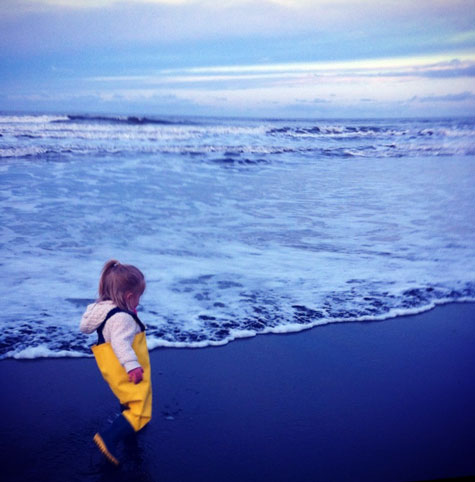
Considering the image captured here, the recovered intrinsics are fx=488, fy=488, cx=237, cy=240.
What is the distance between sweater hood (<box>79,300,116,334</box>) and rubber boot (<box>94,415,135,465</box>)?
31 centimetres

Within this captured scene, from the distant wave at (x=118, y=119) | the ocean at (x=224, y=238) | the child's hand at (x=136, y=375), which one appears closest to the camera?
the child's hand at (x=136, y=375)

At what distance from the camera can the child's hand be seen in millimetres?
1519

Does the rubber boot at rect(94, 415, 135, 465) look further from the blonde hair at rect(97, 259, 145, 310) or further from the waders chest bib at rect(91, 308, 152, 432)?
the blonde hair at rect(97, 259, 145, 310)

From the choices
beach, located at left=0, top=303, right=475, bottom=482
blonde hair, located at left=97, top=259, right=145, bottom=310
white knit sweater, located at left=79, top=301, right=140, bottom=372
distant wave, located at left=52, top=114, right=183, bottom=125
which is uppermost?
distant wave, located at left=52, top=114, right=183, bottom=125

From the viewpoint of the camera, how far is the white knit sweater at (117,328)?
5.03 feet

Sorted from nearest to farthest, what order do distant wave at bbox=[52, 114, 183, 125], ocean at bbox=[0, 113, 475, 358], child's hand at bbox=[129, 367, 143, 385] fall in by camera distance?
1. child's hand at bbox=[129, 367, 143, 385]
2. ocean at bbox=[0, 113, 475, 358]
3. distant wave at bbox=[52, 114, 183, 125]

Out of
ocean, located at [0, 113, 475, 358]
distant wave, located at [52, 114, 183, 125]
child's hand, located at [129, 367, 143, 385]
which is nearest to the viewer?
child's hand, located at [129, 367, 143, 385]

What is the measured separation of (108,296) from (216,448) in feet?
2.09

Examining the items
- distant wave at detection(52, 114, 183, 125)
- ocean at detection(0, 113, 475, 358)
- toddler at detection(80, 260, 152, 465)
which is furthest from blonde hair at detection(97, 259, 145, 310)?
distant wave at detection(52, 114, 183, 125)

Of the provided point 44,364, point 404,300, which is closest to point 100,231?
point 44,364

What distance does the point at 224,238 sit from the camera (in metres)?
4.38

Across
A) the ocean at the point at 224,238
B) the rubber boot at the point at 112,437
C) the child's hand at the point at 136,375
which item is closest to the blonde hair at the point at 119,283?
the child's hand at the point at 136,375

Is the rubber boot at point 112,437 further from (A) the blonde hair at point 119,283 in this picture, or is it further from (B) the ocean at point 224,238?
(B) the ocean at point 224,238

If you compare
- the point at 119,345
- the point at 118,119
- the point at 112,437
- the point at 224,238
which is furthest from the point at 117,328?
the point at 118,119
